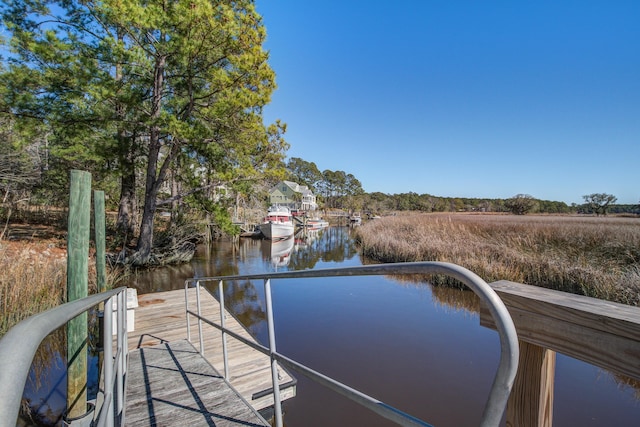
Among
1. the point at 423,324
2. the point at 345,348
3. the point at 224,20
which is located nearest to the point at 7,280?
the point at 345,348

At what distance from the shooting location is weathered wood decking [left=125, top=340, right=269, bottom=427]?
2533mm

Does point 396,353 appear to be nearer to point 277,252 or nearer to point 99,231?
point 99,231

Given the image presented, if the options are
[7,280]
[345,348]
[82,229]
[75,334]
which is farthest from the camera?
[345,348]

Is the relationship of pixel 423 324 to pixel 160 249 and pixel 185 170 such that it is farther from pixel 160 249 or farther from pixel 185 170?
pixel 185 170

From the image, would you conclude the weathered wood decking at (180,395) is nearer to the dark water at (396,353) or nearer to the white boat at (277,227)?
the dark water at (396,353)

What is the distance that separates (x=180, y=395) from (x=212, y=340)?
199cm

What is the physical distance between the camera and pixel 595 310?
37.2 inches

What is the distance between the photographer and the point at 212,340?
4.88 meters

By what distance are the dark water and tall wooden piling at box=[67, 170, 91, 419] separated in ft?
7.74

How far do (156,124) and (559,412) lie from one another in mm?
12546

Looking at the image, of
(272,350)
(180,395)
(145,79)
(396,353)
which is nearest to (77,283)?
(180,395)

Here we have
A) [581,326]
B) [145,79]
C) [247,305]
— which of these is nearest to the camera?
[581,326]

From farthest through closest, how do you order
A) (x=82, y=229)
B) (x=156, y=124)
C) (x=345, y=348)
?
1. (x=156, y=124)
2. (x=345, y=348)
3. (x=82, y=229)

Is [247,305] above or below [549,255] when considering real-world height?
below
